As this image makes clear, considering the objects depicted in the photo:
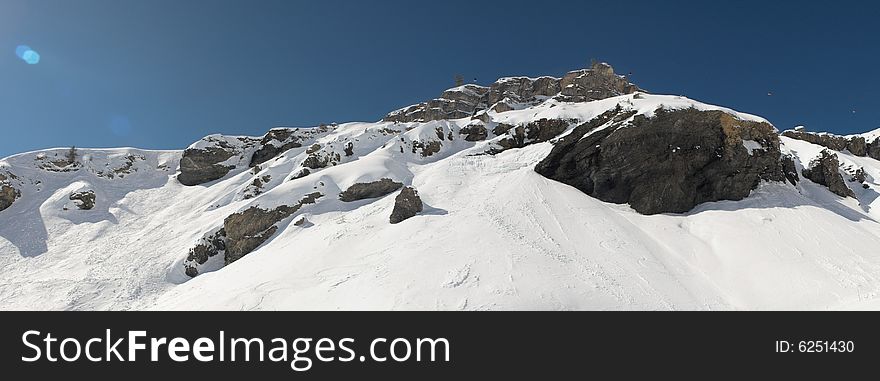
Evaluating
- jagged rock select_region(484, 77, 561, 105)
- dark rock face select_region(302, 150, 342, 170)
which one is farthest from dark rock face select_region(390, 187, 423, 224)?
jagged rock select_region(484, 77, 561, 105)

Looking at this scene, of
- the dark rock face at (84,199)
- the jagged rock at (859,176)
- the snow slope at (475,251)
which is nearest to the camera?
→ the snow slope at (475,251)

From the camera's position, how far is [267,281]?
14375 millimetres

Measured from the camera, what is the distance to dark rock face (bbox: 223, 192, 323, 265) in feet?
70.3

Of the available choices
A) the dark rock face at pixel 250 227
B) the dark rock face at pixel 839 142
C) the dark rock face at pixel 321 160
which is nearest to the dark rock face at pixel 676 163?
the dark rock face at pixel 250 227

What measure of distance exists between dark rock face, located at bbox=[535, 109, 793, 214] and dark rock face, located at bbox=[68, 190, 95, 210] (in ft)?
119

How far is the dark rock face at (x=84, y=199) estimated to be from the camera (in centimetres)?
3083

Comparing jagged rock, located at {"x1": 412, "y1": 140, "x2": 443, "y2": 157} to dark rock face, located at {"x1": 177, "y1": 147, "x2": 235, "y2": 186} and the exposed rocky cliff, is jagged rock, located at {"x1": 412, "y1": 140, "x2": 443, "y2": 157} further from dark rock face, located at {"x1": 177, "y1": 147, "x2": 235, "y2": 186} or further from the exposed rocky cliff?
the exposed rocky cliff

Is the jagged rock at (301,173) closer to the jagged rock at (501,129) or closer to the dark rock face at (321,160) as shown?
the dark rock face at (321,160)

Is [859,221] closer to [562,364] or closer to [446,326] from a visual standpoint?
[562,364]

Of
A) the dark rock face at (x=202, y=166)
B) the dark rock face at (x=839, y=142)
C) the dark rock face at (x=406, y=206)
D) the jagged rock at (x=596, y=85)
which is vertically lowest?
the dark rock face at (x=406, y=206)

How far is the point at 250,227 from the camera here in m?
22.5

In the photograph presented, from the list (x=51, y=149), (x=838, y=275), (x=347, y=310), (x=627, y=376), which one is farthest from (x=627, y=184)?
(x=51, y=149)

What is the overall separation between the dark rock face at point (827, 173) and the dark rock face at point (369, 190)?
80.1 feet

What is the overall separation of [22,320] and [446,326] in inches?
450
